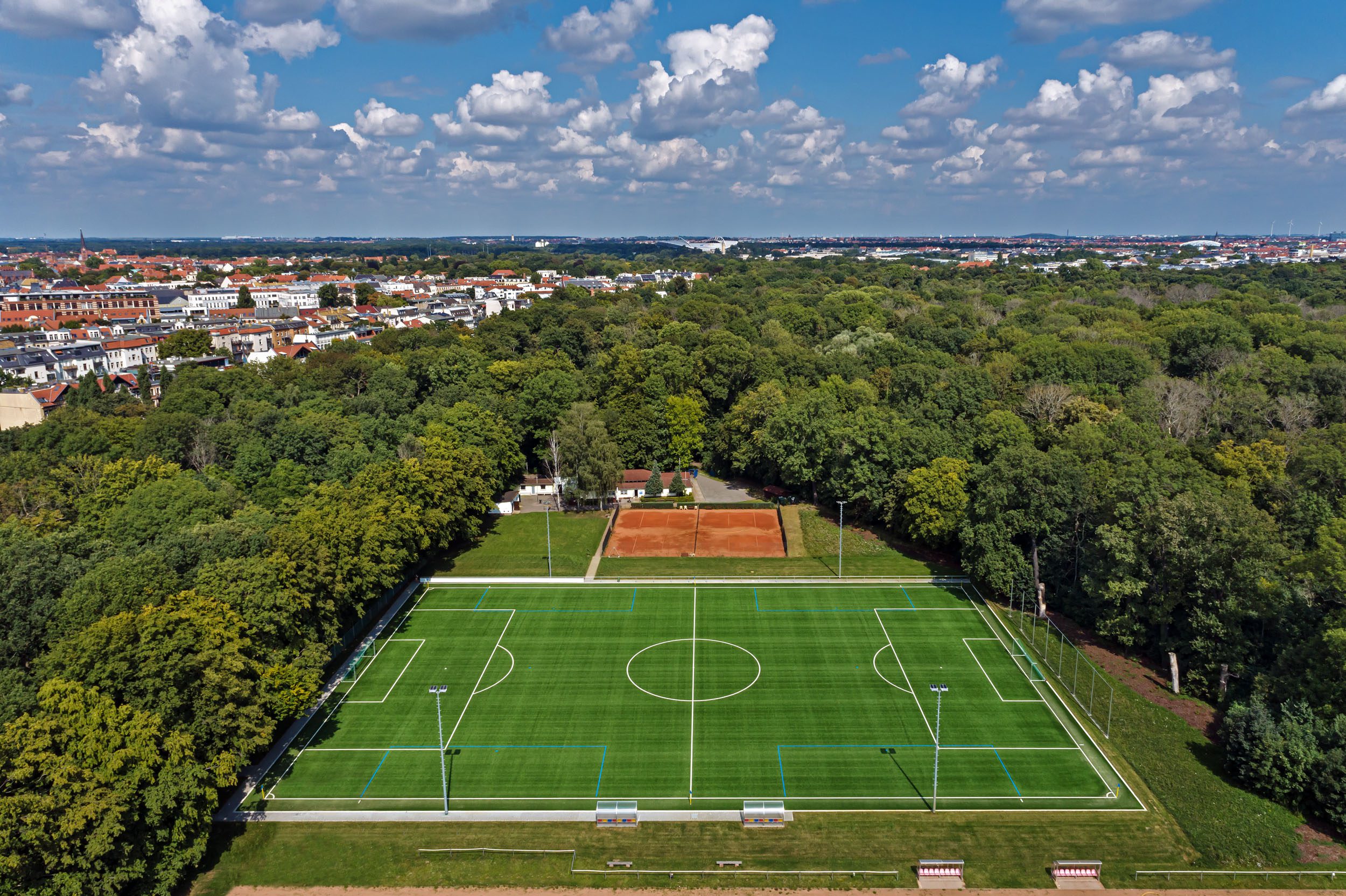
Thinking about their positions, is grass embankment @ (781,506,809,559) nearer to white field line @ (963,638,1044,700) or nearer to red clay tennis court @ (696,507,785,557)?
red clay tennis court @ (696,507,785,557)

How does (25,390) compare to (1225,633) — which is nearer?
(1225,633)

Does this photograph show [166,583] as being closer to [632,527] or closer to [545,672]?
[545,672]

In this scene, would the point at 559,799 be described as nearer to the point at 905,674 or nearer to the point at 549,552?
the point at 905,674

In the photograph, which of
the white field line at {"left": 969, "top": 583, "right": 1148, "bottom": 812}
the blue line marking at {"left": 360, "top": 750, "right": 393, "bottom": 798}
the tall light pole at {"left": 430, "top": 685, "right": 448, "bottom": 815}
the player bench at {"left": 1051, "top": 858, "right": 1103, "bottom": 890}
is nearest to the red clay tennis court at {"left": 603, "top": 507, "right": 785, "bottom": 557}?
the white field line at {"left": 969, "top": 583, "right": 1148, "bottom": 812}

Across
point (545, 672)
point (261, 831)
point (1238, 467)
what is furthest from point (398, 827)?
point (1238, 467)

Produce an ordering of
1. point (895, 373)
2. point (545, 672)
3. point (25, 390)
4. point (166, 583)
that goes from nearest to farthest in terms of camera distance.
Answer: point (166, 583)
point (545, 672)
point (895, 373)
point (25, 390)
